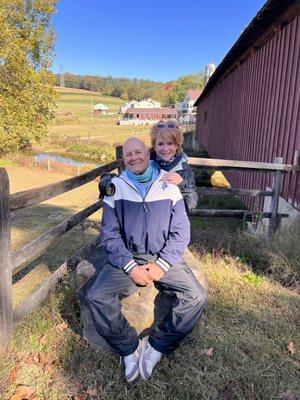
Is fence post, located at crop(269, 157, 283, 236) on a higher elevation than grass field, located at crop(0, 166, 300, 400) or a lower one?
higher

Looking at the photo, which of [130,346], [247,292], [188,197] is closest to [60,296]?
[130,346]

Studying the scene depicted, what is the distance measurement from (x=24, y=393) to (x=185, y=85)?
12016 cm

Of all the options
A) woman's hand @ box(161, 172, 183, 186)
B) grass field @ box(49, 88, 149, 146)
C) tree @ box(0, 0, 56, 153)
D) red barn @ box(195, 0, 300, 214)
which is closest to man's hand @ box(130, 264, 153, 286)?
woman's hand @ box(161, 172, 183, 186)

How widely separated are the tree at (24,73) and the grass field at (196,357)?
16612 millimetres

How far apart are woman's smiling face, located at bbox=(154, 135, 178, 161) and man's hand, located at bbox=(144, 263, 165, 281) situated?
103 centimetres

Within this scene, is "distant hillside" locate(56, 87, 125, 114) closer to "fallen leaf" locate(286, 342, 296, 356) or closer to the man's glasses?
the man's glasses

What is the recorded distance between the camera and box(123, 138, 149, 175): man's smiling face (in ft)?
9.10

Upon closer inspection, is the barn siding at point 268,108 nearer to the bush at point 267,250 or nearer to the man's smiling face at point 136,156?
the bush at point 267,250

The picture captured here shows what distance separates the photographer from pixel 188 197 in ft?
10.3

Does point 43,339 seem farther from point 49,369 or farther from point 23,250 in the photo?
point 23,250

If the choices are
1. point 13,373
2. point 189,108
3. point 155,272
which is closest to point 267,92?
point 155,272

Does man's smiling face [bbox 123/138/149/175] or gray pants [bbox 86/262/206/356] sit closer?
gray pants [bbox 86/262/206/356]

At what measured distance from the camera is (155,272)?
2.56 meters

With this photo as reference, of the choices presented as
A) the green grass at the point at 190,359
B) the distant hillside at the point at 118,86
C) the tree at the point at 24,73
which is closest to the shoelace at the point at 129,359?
the green grass at the point at 190,359
